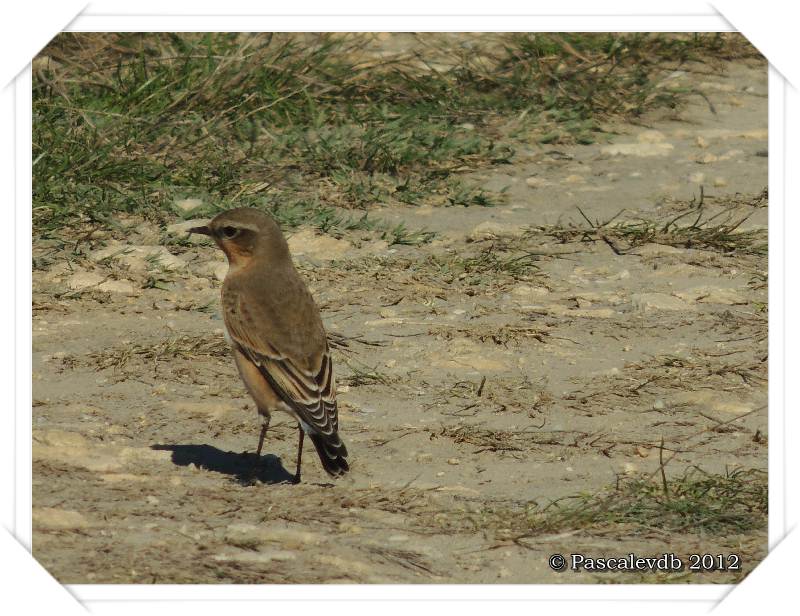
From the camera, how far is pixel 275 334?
278 inches

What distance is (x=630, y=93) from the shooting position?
11.8 meters

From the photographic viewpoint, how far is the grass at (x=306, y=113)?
9992 mm

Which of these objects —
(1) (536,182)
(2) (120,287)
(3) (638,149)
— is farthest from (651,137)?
(2) (120,287)

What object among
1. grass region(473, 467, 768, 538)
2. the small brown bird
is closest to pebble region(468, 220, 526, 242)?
the small brown bird

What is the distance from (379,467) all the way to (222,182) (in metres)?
3.92

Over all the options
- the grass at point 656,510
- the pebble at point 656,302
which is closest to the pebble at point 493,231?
the pebble at point 656,302

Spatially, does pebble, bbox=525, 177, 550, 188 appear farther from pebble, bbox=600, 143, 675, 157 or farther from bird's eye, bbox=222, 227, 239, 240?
bird's eye, bbox=222, 227, 239, 240

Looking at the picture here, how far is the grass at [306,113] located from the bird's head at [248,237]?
205 cm

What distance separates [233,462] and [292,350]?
0.62 meters

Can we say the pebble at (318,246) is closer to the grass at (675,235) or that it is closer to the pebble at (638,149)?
the grass at (675,235)

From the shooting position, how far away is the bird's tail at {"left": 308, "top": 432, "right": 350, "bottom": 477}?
649cm

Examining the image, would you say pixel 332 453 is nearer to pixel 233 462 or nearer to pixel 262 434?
pixel 262 434

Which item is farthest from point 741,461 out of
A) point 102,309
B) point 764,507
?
point 102,309
